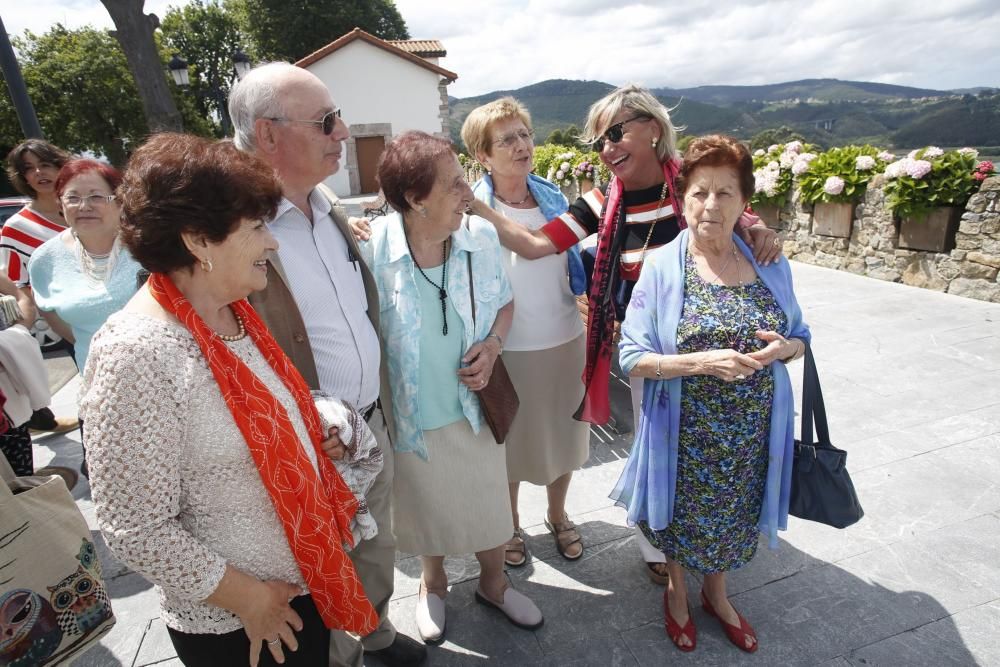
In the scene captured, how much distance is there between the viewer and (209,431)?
1.22 meters

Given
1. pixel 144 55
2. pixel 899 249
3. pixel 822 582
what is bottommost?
pixel 822 582

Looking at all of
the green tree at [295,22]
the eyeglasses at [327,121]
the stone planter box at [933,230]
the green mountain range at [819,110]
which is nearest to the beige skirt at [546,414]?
the green mountain range at [819,110]

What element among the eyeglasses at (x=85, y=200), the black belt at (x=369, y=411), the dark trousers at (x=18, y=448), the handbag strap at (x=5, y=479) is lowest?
the dark trousers at (x=18, y=448)

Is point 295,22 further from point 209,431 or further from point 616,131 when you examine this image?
point 209,431

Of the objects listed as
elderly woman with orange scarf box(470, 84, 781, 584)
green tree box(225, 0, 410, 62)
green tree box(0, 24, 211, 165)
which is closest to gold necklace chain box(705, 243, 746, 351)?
elderly woman with orange scarf box(470, 84, 781, 584)

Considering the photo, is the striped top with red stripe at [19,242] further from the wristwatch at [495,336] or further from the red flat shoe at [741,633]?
the red flat shoe at [741,633]

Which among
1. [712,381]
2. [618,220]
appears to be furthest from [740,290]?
[618,220]

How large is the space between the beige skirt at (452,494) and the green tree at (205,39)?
39.4 m

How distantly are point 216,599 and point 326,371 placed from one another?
2.52 feet

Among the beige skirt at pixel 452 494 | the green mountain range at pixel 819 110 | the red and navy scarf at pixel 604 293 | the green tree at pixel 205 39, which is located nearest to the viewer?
the beige skirt at pixel 452 494

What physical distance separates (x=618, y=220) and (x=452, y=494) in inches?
53.0

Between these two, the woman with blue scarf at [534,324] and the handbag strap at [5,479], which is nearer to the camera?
the handbag strap at [5,479]

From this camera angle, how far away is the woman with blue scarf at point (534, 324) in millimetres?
2564

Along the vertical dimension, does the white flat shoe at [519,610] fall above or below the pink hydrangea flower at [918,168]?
below
